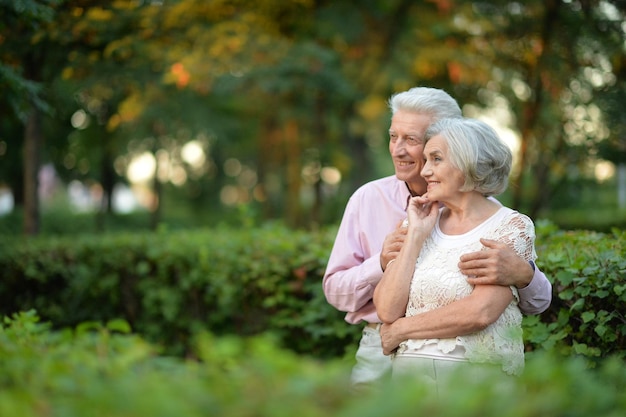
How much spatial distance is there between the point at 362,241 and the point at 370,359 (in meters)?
0.63

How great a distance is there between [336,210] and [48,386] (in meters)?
20.0

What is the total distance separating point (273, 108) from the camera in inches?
671

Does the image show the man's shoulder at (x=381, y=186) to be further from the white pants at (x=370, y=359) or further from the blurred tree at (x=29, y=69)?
the blurred tree at (x=29, y=69)

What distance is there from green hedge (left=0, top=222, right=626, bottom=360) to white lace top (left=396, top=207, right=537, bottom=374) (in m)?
0.75

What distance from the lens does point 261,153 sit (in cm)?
2214

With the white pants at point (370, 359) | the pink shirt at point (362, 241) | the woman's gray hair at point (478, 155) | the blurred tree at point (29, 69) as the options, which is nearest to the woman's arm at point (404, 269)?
the woman's gray hair at point (478, 155)

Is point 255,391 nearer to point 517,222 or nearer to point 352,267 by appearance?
point 517,222

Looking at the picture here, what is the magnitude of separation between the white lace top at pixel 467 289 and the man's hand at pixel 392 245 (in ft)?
0.51

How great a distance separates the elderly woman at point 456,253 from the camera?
10.9ft

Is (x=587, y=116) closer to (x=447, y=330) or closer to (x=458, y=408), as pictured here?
(x=447, y=330)

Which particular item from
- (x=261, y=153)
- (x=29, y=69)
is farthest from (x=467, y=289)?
(x=261, y=153)

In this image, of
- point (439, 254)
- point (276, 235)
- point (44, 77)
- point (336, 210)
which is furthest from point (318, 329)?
point (336, 210)

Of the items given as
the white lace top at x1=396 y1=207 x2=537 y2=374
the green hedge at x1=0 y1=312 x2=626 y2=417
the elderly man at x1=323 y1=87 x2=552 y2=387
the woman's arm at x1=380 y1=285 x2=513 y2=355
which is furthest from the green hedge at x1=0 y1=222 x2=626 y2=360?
the green hedge at x1=0 y1=312 x2=626 y2=417

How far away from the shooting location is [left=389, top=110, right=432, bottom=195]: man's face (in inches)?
155
